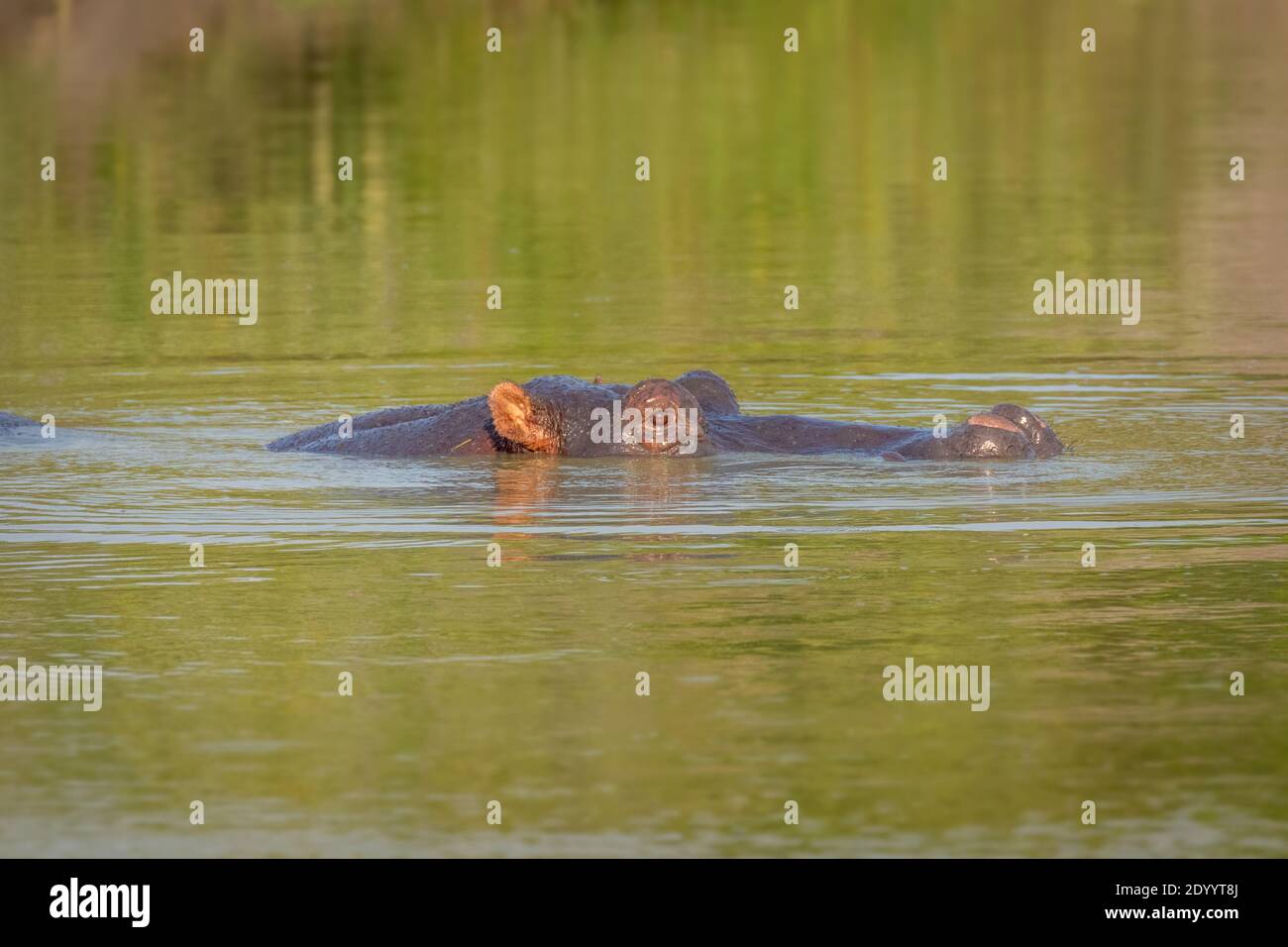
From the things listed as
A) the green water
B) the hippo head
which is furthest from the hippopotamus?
the green water

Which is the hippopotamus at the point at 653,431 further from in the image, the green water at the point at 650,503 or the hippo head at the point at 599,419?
the green water at the point at 650,503

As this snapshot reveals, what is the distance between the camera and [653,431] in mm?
14461

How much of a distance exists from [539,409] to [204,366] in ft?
16.9

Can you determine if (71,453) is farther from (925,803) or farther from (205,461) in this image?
(925,803)

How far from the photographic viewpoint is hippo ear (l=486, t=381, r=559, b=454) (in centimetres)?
1437

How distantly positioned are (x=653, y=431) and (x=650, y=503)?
127cm

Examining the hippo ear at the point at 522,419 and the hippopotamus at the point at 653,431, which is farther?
the hippo ear at the point at 522,419

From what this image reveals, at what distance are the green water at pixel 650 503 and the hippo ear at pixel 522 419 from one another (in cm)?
13

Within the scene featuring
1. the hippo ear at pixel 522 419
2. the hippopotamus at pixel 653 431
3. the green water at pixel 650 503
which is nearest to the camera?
the green water at pixel 650 503

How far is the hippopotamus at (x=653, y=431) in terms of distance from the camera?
46.3ft

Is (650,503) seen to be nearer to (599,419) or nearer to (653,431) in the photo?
(653,431)

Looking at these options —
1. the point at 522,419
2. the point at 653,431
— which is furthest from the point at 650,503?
the point at 522,419

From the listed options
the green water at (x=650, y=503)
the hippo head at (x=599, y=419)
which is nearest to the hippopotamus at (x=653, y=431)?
the hippo head at (x=599, y=419)
